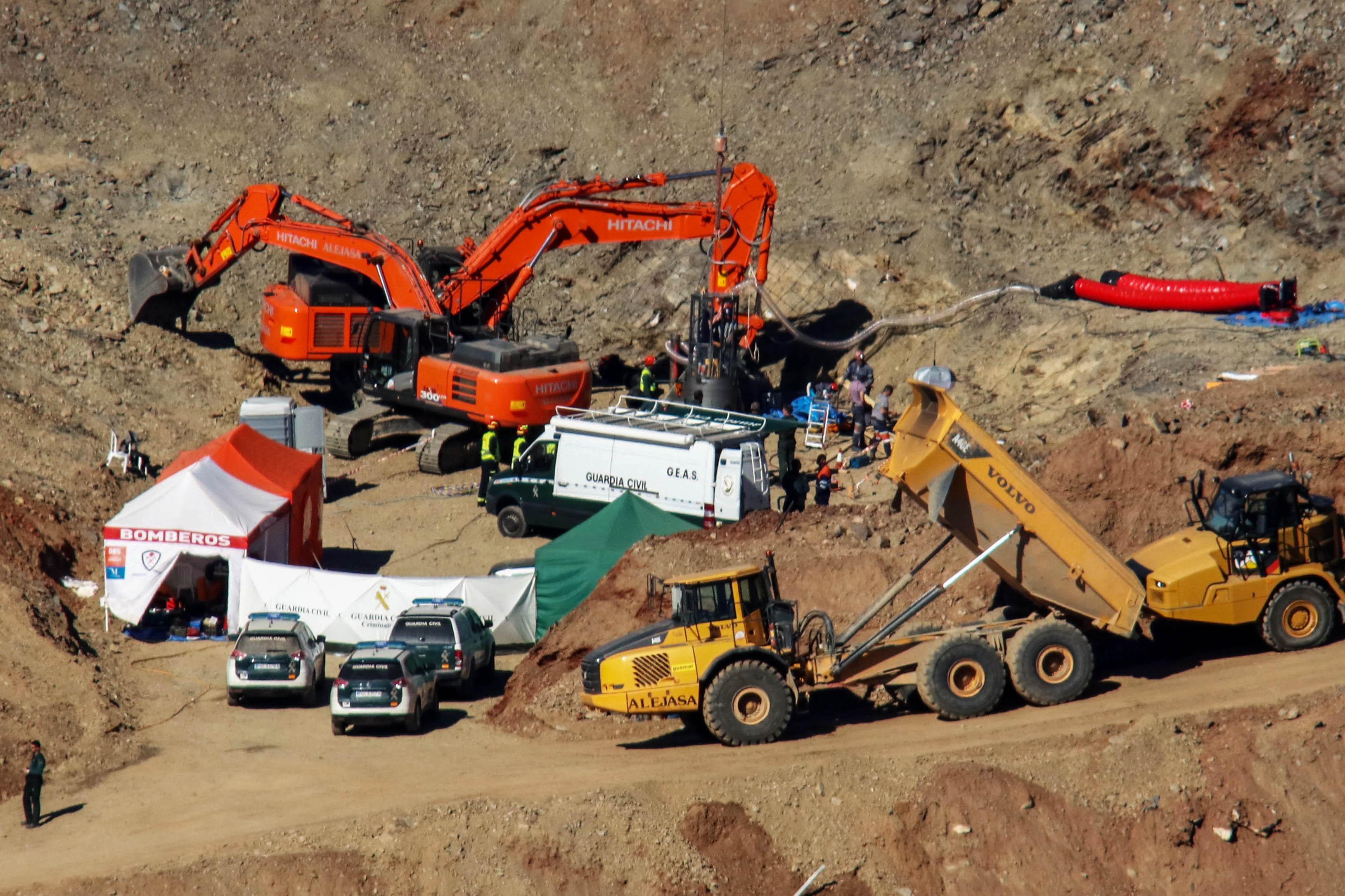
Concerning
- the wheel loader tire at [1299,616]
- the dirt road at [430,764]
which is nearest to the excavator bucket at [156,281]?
the dirt road at [430,764]

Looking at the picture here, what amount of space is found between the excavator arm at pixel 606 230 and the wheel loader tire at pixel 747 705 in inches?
605

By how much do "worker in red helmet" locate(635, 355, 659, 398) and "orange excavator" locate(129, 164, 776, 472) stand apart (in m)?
1.46

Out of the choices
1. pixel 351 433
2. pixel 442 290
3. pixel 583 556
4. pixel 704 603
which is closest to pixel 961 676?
pixel 704 603

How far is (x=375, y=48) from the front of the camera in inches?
1706

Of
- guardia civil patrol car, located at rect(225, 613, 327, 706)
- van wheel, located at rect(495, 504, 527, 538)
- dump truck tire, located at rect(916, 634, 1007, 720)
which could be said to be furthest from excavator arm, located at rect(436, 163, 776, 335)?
dump truck tire, located at rect(916, 634, 1007, 720)

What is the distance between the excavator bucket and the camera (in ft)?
112

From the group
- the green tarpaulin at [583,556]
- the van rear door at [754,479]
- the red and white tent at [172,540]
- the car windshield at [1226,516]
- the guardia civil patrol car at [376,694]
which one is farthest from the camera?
the van rear door at [754,479]

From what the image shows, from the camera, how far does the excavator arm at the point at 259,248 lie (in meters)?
31.7

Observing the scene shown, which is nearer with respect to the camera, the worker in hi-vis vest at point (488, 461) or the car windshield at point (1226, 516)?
the car windshield at point (1226, 516)

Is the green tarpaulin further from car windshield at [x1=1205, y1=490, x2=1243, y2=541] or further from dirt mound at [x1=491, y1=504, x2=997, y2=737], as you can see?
car windshield at [x1=1205, y1=490, x2=1243, y2=541]

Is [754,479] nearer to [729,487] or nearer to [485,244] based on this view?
[729,487]

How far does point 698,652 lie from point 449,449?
14.2m

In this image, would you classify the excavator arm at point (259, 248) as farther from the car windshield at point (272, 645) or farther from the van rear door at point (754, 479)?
the car windshield at point (272, 645)

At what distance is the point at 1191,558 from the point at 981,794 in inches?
168
